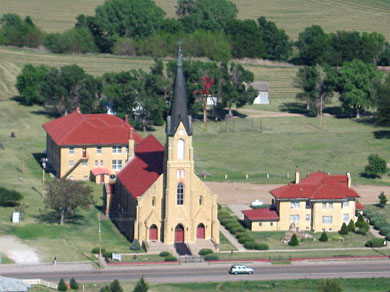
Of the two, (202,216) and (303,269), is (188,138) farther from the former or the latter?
(303,269)

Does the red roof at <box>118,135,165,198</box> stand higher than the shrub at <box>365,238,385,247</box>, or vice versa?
the red roof at <box>118,135,165,198</box>

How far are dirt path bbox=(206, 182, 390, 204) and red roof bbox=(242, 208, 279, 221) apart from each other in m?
11.4

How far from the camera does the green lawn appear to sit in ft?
411

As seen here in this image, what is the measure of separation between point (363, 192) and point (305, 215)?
21120 mm

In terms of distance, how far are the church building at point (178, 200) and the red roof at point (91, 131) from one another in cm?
3233

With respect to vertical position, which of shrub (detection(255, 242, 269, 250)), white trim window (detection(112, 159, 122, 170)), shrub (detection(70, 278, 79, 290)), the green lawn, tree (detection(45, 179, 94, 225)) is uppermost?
tree (detection(45, 179, 94, 225))

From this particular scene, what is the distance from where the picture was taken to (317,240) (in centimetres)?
12762

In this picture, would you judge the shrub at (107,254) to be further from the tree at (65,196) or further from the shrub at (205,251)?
the tree at (65,196)

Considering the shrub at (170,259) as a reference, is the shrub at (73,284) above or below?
above

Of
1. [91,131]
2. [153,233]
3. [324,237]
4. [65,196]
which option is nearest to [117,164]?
[91,131]

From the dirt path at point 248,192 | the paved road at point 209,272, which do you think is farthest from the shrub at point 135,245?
the dirt path at point 248,192

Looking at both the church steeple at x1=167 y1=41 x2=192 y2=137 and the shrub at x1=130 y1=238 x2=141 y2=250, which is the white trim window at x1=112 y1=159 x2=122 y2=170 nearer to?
the church steeple at x1=167 y1=41 x2=192 y2=137

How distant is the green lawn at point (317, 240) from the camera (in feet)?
411

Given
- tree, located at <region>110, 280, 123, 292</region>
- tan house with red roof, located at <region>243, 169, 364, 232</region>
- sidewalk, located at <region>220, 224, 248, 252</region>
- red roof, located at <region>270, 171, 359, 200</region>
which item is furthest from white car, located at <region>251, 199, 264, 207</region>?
tree, located at <region>110, 280, 123, 292</region>
